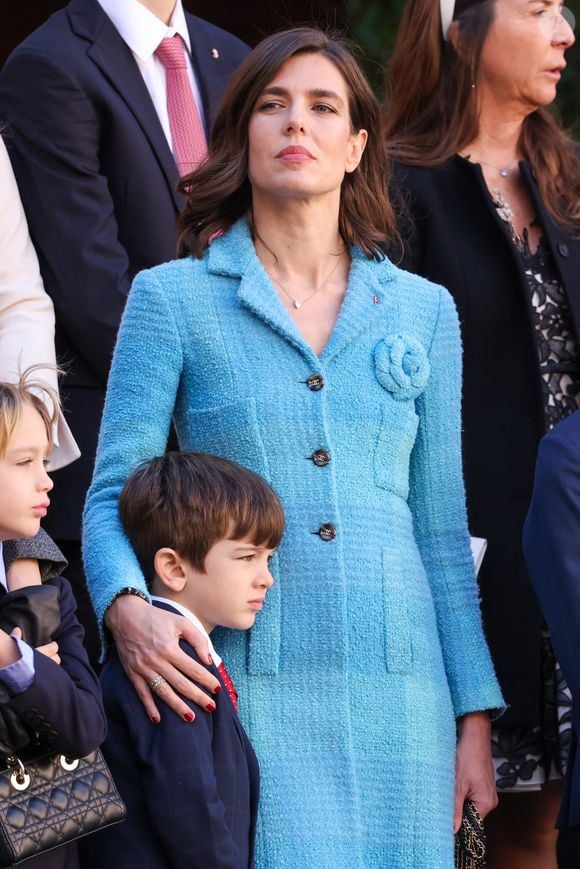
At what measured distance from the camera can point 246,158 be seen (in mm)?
3621

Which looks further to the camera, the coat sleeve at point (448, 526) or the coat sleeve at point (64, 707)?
the coat sleeve at point (448, 526)

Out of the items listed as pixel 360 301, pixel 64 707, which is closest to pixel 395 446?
pixel 360 301

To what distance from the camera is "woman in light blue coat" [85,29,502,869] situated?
3219mm

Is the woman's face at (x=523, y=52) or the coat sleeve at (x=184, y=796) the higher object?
the woman's face at (x=523, y=52)

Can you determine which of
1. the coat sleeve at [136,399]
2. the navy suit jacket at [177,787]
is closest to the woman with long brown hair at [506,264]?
the coat sleeve at [136,399]

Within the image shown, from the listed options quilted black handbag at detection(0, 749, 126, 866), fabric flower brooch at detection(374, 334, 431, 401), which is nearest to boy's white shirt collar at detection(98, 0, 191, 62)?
fabric flower brooch at detection(374, 334, 431, 401)

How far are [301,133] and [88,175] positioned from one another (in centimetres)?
91

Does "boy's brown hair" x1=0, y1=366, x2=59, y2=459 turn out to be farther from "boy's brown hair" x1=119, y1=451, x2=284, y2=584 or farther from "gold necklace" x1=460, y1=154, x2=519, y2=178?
"gold necklace" x1=460, y1=154, x2=519, y2=178

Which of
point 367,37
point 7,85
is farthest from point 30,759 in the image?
point 367,37

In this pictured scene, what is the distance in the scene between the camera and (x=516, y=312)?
421 cm

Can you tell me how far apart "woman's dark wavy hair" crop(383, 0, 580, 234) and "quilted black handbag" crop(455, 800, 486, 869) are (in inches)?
61.4

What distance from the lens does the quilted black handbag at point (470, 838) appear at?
347 centimetres

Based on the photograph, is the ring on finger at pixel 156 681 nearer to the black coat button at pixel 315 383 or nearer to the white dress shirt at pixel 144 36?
the black coat button at pixel 315 383

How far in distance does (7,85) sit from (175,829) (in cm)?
211
